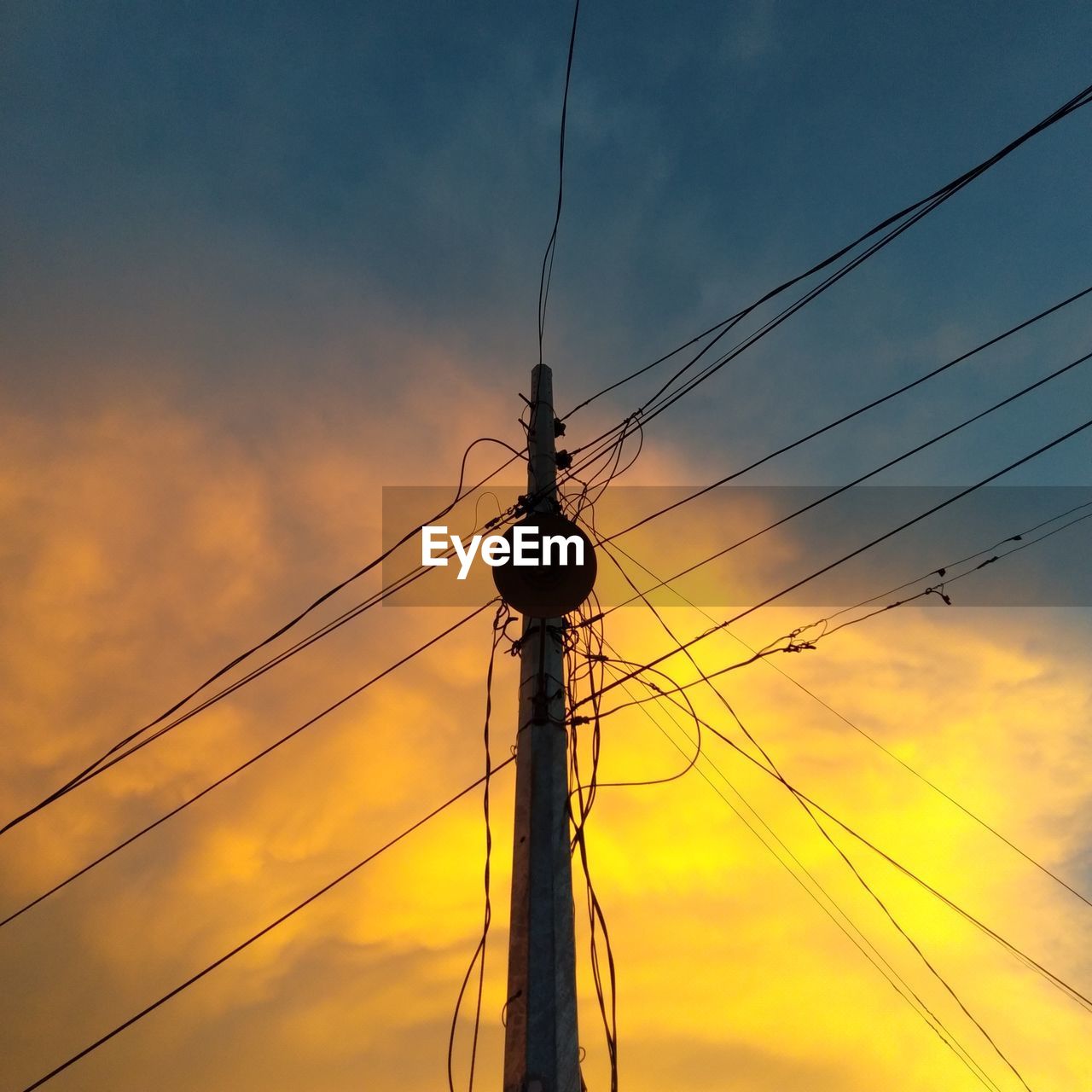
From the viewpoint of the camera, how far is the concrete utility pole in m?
3.66

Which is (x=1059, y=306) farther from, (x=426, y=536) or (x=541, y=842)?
(x=426, y=536)

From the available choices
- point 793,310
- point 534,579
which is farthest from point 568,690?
point 793,310

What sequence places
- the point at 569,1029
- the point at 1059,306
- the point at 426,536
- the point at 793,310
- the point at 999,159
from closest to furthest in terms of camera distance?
the point at 569,1029 → the point at 999,159 → the point at 1059,306 → the point at 793,310 → the point at 426,536

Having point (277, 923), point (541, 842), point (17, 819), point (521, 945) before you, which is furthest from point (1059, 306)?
point (17, 819)

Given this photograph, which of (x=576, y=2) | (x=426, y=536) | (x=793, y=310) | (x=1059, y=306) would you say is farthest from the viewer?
(x=426, y=536)

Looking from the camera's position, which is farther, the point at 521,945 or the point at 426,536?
the point at 426,536

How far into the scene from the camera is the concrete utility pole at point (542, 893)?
366 cm

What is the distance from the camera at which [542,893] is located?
4.11 meters

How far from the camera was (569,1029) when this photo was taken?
3.78 meters

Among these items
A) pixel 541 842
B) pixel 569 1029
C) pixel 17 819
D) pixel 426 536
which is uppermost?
pixel 426 536

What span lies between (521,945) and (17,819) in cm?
538

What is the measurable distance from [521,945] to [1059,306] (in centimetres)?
587

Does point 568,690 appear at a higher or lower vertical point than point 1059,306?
lower

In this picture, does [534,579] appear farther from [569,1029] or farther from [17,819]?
[17,819]
